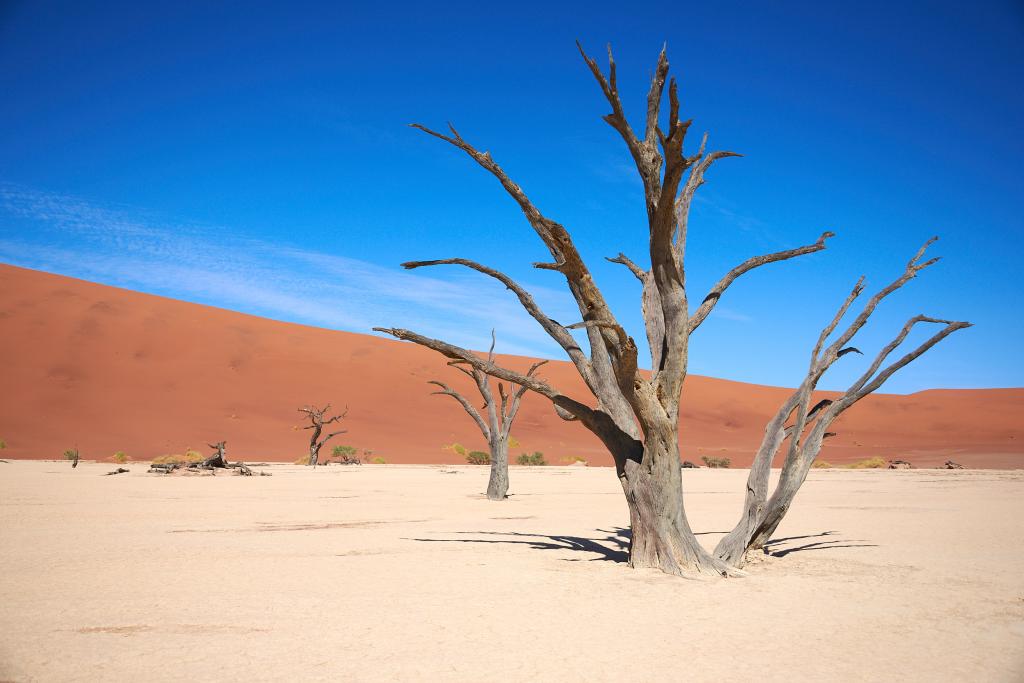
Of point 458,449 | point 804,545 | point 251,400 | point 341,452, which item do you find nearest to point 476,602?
point 804,545

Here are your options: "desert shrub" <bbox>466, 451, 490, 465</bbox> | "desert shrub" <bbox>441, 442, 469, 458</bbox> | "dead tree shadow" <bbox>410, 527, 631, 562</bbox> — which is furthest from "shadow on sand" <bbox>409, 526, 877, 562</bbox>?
"desert shrub" <bbox>441, 442, 469, 458</bbox>

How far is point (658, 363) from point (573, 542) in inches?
128

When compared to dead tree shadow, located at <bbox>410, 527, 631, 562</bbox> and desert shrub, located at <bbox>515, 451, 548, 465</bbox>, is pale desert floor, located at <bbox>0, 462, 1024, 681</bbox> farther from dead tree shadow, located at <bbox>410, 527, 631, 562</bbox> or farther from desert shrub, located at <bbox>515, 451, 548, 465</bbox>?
desert shrub, located at <bbox>515, 451, 548, 465</bbox>

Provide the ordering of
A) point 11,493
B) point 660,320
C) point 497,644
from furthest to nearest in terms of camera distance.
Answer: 1. point 11,493
2. point 660,320
3. point 497,644

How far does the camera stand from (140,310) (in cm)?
6153

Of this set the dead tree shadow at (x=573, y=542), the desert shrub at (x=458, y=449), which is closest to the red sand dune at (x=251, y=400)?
the desert shrub at (x=458, y=449)

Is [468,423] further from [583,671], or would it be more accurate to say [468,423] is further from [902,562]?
[583,671]

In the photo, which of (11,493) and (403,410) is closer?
(11,493)

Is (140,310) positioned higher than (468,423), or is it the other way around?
(140,310)

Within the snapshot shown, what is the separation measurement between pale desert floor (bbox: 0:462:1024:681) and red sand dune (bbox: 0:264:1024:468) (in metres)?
28.4

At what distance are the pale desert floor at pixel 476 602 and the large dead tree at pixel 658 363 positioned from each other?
1.54 ft

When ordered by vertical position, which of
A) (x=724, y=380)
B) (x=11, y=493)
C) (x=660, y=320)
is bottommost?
(x=11, y=493)

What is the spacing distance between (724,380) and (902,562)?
9245cm

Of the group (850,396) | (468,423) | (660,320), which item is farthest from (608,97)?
(468,423)
